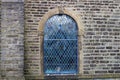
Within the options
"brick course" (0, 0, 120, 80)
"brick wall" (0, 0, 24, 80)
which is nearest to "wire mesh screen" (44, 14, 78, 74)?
"brick course" (0, 0, 120, 80)

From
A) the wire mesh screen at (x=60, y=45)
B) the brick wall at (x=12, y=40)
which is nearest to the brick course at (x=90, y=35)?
the wire mesh screen at (x=60, y=45)

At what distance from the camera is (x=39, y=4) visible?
7.66 m

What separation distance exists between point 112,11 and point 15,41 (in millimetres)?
2969

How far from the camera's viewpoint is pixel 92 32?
7.80 metres

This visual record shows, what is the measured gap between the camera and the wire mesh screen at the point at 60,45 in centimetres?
775

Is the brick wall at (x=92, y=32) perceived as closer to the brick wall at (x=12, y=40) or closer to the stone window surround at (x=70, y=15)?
the stone window surround at (x=70, y=15)

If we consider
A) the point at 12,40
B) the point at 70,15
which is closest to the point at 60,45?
the point at 70,15

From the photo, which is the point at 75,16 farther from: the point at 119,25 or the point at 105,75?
the point at 105,75

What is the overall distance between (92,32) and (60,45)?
3.29 ft

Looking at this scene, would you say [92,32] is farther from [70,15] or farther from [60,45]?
[60,45]

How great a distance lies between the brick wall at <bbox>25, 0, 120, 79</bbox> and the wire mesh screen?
273 millimetres

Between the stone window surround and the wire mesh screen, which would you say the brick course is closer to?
the stone window surround

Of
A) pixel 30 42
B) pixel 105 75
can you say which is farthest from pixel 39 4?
pixel 105 75

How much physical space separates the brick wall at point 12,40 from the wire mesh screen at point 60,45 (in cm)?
88
